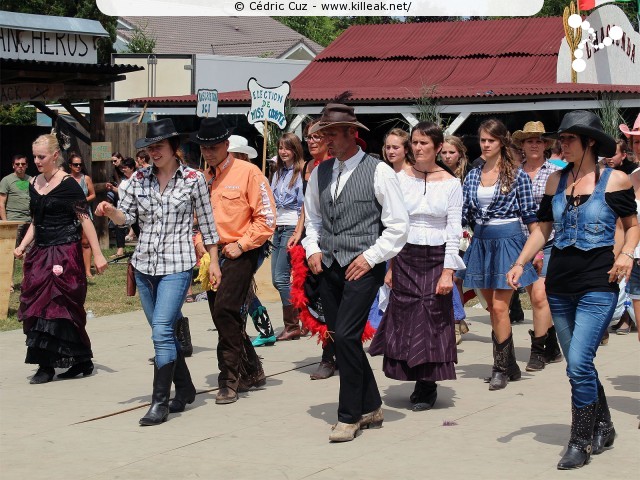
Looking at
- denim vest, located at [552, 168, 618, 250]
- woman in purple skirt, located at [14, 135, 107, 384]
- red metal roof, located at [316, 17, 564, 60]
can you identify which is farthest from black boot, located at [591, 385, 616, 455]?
red metal roof, located at [316, 17, 564, 60]

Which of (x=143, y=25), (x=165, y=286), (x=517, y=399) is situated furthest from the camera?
(x=143, y=25)

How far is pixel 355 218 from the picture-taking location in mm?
6715

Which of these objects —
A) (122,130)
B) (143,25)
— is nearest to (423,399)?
(122,130)

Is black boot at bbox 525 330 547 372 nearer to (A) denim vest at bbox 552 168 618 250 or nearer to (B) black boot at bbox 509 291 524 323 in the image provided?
(B) black boot at bbox 509 291 524 323

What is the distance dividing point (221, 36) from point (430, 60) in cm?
3177

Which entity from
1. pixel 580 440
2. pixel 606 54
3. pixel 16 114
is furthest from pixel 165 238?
pixel 16 114

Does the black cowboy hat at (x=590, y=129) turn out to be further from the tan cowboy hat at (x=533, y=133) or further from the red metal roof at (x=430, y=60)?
the red metal roof at (x=430, y=60)

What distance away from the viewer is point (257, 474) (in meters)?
5.84

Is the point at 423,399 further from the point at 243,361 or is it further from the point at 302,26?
the point at 302,26

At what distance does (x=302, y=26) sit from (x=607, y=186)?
6377cm

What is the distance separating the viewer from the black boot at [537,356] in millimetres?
8828

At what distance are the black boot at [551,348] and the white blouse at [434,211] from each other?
1886 mm

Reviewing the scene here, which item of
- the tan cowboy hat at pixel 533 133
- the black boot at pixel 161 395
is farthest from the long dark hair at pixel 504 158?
the black boot at pixel 161 395

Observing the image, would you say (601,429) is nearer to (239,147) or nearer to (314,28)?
(239,147)
